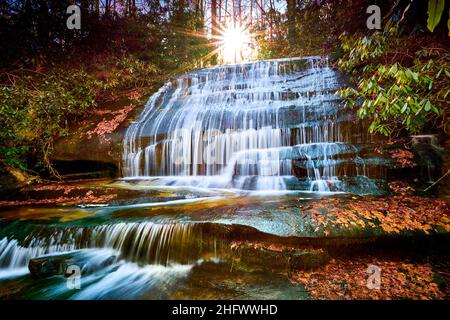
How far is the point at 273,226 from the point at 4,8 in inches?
404

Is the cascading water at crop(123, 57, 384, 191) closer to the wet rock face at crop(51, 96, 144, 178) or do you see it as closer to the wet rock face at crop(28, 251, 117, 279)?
the wet rock face at crop(51, 96, 144, 178)

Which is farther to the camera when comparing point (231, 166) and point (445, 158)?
point (231, 166)

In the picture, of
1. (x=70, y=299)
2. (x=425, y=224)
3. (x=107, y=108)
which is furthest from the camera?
(x=107, y=108)

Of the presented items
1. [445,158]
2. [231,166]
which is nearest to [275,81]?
[231,166]

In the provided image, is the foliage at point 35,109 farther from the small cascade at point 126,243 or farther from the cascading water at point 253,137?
the small cascade at point 126,243

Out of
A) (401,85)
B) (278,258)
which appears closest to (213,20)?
(401,85)

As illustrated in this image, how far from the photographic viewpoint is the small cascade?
4.21m

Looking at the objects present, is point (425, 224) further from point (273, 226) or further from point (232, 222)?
point (232, 222)

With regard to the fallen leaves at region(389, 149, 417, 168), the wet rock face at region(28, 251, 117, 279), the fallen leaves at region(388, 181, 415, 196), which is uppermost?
the fallen leaves at region(389, 149, 417, 168)

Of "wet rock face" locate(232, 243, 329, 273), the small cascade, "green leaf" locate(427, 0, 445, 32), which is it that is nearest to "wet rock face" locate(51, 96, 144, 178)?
the small cascade

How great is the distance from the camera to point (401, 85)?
144 inches

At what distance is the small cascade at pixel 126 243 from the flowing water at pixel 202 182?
0.06 feet

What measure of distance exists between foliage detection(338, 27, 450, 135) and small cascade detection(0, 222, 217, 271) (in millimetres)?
3877
